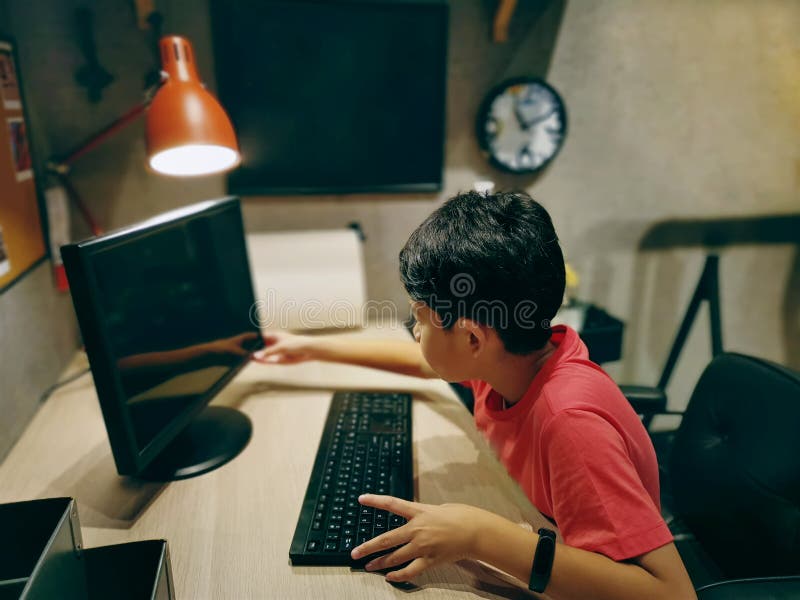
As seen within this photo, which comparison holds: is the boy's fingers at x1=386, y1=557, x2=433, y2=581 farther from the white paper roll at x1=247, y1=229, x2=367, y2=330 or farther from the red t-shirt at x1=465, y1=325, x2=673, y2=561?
the white paper roll at x1=247, y1=229, x2=367, y2=330

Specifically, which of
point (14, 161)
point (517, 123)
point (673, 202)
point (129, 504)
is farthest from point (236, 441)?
point (673, 202)

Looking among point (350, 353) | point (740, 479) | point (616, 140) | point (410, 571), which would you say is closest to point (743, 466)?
point (740, 479)

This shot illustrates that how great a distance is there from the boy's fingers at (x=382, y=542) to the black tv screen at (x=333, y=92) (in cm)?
113

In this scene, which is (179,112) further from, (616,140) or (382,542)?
(616,140)

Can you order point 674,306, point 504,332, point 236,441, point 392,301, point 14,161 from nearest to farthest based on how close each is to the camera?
point 504,332 → point 236,441 → point 14,161 → point 392,301 → point 674,306

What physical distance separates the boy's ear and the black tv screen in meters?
0.93

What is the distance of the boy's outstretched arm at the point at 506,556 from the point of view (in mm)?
623

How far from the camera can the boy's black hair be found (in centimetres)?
75

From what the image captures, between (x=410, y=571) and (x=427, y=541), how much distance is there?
4 cm

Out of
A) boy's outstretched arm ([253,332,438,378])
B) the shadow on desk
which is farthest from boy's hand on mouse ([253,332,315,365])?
the shadow on desk

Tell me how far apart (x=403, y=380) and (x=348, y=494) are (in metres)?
0.43

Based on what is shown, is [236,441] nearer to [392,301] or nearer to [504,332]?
[504,332]

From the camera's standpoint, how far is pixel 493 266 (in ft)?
2.45

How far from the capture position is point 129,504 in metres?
0.83
